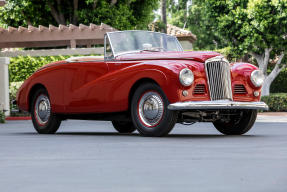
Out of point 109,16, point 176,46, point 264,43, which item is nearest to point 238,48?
point 264,43

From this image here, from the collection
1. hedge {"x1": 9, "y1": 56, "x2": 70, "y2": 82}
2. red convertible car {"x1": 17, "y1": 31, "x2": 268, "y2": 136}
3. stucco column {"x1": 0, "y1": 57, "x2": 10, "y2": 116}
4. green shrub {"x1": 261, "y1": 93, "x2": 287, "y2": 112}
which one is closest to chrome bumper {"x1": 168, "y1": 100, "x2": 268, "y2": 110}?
red convertible car {"x1": 17, "y1": 31, "x2": 268, "y2": 136}

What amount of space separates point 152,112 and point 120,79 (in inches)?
37.5

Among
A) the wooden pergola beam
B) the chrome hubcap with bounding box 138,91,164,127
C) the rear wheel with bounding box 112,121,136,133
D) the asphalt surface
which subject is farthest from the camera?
the wooden pergola beam

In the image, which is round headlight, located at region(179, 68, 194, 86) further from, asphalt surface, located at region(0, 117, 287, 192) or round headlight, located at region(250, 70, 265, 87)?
round headlight, located at region(250, 70, 265, 87)

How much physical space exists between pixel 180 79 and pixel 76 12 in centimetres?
2664

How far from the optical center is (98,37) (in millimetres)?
29453

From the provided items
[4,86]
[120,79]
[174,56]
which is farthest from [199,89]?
[4,86]

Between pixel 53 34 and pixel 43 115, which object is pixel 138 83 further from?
pixel 53 34

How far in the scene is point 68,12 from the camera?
3691cm

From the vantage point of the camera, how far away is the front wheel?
37.4ft

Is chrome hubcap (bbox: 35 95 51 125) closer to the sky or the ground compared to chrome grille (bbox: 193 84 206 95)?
closer to the ground

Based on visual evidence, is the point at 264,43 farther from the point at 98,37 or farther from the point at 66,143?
the point at 66,143

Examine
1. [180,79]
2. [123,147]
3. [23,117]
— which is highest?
[180,79]

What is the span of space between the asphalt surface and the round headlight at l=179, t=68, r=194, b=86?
98cm
